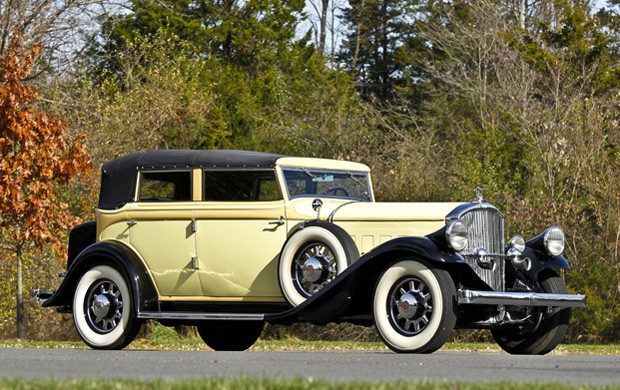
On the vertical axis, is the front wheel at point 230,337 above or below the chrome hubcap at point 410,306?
below

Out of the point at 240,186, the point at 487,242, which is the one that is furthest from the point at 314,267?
the point at 487,242

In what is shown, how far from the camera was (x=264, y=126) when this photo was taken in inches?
1316

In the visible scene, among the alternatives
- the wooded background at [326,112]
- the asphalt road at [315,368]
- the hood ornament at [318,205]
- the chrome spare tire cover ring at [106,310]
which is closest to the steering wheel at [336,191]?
the hood ornament at [318,205]

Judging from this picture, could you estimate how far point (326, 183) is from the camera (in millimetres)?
13492

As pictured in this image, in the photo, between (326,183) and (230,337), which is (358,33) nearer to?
(230,337)

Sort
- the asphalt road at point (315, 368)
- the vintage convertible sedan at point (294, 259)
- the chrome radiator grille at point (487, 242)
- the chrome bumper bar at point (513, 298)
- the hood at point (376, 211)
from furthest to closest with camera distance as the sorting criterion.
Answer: the hood at point (376, 211)
the chrome radiator grille at point (487, 242)
the vintage convertible sedan at point (294, 259)
the chrome bumper bar at point (513, 298)
the asphalt road at point (315, 368)

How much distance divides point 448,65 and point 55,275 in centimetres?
1966

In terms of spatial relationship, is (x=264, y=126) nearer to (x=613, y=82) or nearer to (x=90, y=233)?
(x=613, y=82)

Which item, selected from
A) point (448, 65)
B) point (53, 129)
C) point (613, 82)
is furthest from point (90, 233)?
point (448, 65)

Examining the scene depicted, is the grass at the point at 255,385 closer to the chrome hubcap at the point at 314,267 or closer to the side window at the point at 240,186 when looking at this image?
the chrome hubcap at the point at 314,267

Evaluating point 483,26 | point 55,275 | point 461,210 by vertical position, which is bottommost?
point 55,275

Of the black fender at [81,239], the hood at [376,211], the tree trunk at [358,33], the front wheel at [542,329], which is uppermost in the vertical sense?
the tree trunk at [358,33]

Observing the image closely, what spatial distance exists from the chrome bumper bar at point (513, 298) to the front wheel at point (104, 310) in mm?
3800

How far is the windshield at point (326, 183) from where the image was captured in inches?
516
